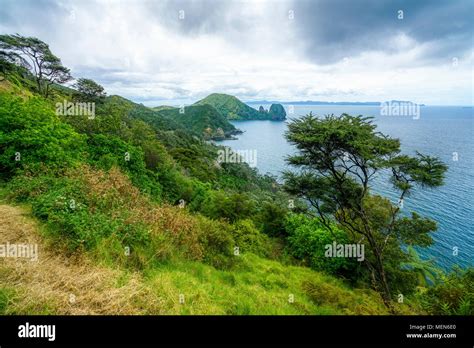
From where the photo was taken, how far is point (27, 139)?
679 cm

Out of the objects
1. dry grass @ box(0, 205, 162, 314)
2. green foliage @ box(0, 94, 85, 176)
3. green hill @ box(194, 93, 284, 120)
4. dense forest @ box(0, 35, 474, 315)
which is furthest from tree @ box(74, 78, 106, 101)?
green hill @ box(194, 93, 284, 120)

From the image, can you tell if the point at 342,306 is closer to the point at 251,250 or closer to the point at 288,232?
the point at 251,250

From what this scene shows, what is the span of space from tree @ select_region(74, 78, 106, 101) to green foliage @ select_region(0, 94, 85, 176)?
2597 centimetres

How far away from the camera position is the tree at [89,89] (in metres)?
29.6

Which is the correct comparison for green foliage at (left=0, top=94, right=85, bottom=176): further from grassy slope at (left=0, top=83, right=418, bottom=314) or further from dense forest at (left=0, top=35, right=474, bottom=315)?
grassy slope at (left=0, top=83, right=418, bottom=314)

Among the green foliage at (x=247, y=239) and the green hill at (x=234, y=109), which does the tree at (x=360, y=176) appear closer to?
A: the green foliage at (x=247, y=239)

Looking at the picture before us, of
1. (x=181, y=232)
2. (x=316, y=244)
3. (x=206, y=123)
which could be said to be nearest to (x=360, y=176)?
(x=316, y=244)

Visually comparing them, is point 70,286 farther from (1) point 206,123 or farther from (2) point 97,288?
(1) point 206,123

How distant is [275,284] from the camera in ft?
23.7

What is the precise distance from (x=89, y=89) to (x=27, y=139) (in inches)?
1120
